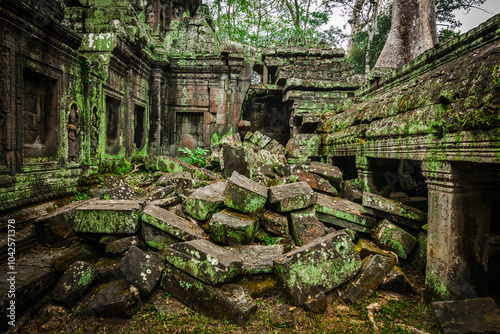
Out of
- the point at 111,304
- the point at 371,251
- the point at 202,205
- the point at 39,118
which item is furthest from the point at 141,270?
the point at 39,118

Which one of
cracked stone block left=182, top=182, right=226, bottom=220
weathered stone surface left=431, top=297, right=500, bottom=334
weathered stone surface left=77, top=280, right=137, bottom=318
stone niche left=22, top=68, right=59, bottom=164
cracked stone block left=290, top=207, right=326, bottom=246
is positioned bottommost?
weathered stone surface left=77, top=280, right=137, bottom=318

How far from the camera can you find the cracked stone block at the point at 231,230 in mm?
3170

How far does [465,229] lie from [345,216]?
4.61 ft

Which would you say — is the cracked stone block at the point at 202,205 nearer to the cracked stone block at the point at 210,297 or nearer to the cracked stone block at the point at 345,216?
the cracked stone block at the point at 210,297

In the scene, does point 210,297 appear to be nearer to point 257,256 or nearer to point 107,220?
point 257,256

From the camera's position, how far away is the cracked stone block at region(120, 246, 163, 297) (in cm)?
258

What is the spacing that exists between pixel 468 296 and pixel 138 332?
323cm

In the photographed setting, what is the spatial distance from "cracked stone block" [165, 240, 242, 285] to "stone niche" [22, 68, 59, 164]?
340 cm

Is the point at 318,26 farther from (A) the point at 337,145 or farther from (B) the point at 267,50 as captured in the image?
(A) the point at 337,145

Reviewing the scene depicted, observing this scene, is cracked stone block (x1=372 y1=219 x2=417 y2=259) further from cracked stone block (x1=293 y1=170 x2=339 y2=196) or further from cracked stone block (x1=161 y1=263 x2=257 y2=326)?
cracked stone block (x1=161 y1=263 x2=257 y2=326)

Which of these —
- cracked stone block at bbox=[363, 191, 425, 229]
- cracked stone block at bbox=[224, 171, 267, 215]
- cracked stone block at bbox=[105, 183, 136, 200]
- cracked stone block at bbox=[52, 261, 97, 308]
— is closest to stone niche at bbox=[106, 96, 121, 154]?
cracked stone block at bbox=[105, 183, 136, 200]

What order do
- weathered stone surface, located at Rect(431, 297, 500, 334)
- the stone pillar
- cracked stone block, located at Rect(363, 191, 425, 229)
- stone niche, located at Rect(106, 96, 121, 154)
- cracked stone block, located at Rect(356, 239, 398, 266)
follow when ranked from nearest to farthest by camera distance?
weathered stone surface, located at Rect(431, 297, 500, 334) < the stone pillar < cracked stone block, located at Rect(356, 239, 398, 266) < cracked stone block, located at Rect(363, 191, 425, 229) < stone niche, located at Rect(106, 96, 121, 154)

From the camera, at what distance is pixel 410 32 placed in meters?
9.41

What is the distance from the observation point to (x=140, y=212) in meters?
3.23
